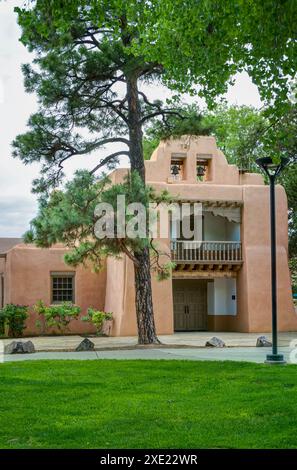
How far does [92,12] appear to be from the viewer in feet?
32.6

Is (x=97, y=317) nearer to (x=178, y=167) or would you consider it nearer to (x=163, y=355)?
(x=178, y=167)

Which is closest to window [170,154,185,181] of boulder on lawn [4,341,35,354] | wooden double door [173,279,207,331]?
wooden double door [173,279,207,331]

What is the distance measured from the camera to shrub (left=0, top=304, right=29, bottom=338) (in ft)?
84.4

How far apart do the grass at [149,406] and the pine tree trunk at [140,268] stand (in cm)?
785

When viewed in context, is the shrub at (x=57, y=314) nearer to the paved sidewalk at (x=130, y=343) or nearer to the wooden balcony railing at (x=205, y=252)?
the paved sidewalk at (x=130, y=343)

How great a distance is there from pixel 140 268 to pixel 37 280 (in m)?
8.80

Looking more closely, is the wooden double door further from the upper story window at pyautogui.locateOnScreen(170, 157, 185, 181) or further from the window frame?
the upper story window at pyautogui.locateOnScreen(170, 157, 185, 181)

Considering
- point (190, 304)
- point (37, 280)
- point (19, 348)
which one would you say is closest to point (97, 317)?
point (37, 280)

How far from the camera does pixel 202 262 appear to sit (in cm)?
2736

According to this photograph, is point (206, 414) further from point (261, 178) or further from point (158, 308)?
point (261, 178)

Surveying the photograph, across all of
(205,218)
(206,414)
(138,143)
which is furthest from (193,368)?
(205,218)

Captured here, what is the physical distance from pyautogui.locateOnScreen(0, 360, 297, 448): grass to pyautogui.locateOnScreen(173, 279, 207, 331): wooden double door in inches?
705

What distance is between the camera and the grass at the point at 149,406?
6.13 meters
